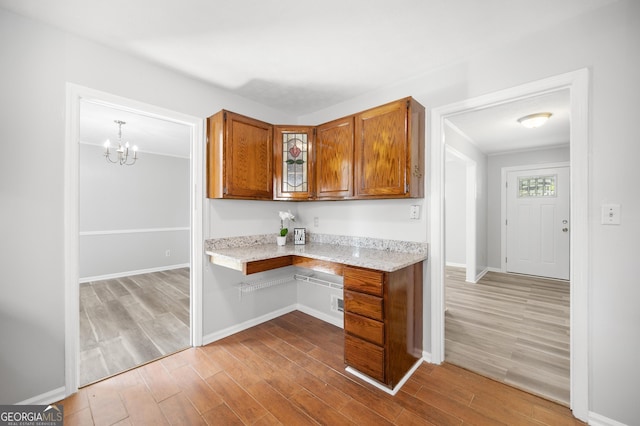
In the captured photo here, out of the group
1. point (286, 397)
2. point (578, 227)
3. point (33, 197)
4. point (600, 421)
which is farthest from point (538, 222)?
point (33, 197)

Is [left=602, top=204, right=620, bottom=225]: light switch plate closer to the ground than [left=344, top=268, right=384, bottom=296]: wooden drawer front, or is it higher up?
higher up

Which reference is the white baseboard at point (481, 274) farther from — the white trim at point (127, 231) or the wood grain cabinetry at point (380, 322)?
the white trim at point (127, 231)

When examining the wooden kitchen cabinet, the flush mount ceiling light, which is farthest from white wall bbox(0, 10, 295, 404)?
the flush mount ceiling light

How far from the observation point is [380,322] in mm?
1858

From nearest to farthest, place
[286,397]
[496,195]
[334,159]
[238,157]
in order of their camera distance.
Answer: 1. [286,397]
2. [238,157]
3. [334,159]
4. [496,195]

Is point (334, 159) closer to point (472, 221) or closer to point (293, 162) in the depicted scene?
point (293, 162)

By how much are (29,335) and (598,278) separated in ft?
11.9

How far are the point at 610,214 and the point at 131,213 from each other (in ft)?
21.3

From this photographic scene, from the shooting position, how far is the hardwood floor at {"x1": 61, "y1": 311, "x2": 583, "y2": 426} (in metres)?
1.64

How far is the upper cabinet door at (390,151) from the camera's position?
2.13 meters

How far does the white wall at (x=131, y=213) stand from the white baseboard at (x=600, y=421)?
625 cm

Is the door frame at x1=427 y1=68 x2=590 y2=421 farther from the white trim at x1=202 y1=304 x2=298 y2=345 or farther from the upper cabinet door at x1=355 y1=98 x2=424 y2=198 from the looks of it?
the white trim at x1=202 y1=304 x2=298 y2=345

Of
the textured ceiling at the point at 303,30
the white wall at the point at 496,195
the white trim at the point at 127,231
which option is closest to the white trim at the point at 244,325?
the textured ceiling at the point at 303,30

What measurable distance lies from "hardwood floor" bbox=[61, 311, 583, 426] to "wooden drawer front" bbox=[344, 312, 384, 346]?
36 centimetres
